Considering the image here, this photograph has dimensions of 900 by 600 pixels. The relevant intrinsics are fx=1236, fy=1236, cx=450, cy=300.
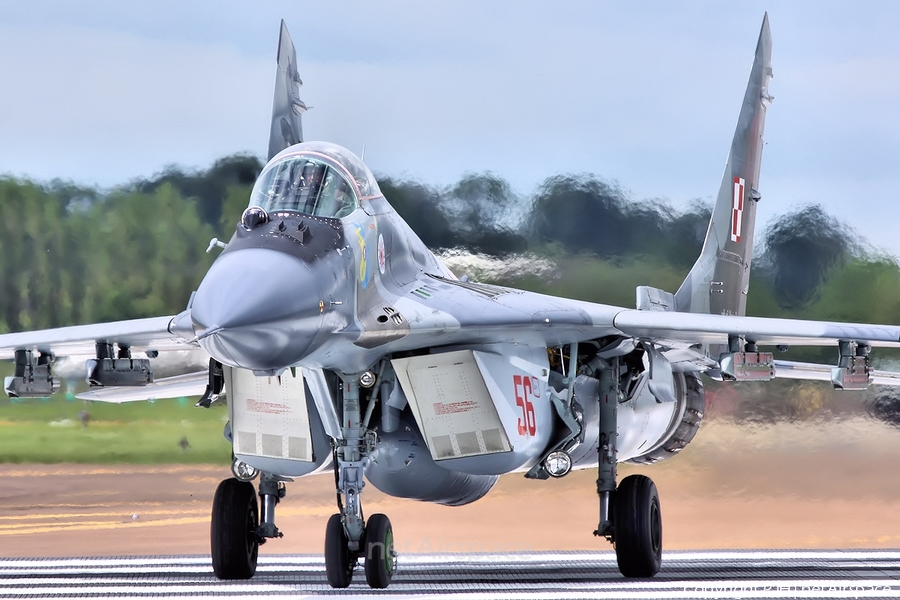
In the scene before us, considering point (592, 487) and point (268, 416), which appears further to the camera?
point (592, 487)

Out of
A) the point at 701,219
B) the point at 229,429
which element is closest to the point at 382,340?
the point at 229,429

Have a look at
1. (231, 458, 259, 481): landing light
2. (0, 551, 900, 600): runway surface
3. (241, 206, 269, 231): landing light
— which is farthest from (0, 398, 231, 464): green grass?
(241, 206, 269, 231): landing light

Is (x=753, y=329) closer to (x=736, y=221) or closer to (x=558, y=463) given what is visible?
(x=558, y=463)

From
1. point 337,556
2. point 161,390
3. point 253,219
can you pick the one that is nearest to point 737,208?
point 161,390

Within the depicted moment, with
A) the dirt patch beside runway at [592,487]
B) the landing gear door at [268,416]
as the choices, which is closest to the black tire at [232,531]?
the landing gear door at [268,416]

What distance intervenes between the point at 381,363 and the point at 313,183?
4.61 ft

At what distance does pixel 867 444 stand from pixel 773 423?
1.04 metres

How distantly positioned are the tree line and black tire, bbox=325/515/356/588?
6535mm

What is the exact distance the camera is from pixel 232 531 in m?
9.46

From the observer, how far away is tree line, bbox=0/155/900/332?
48.5ft

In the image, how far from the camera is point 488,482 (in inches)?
390

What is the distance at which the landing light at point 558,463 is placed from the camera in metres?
8.92

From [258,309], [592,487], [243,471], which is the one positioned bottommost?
[592,487]

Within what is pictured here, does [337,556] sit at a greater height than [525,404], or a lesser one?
lesser
